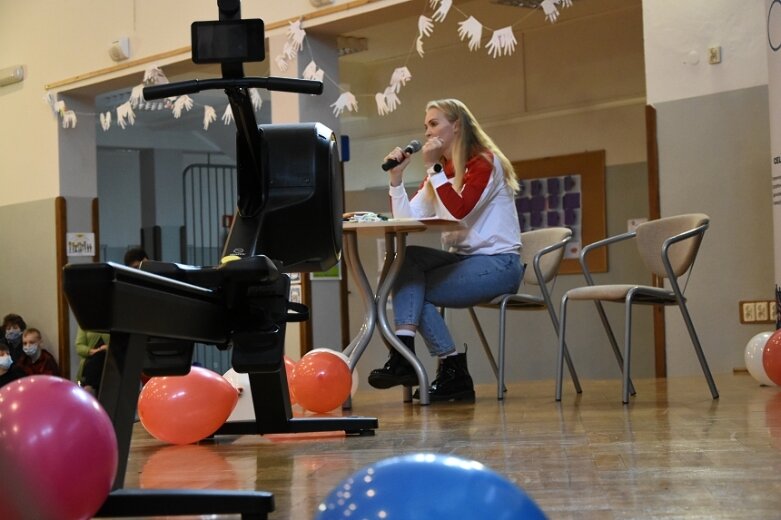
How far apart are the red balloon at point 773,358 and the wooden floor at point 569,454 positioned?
0.25ft

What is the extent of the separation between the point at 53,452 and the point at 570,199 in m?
5.83

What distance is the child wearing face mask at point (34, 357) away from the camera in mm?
6648

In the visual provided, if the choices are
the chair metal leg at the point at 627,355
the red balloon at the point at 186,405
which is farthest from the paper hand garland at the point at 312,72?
the red balloon at the point at 186,405

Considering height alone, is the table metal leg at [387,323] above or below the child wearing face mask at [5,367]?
above

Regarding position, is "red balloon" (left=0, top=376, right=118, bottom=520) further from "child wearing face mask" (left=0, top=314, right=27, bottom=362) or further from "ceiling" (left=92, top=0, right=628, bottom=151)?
"child wearing face mask" (left=0, top=314, right=27, bottom=362)

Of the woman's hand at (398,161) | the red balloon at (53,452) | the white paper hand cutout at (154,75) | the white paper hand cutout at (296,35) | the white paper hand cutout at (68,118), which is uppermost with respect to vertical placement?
the white paper hand cutout at (296,35)

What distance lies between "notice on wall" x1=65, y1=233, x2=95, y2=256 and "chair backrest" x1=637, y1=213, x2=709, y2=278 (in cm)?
464

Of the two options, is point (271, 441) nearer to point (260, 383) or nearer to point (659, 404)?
point (260, 383)

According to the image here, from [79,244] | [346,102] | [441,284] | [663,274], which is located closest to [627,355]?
[663,274]

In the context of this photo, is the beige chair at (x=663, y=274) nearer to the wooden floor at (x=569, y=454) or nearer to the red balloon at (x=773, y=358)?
the wooden floor at (x=569, y=454)

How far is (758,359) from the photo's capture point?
12.2 feet

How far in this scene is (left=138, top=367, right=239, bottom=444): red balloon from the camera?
2.58 metres

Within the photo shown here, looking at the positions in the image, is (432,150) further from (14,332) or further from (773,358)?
(14,332)

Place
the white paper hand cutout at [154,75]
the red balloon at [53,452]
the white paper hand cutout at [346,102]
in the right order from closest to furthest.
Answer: the red balloon at [53,452] < the white paper hand cutout at [346,102] < the white paper hand cutout at [154,75]
